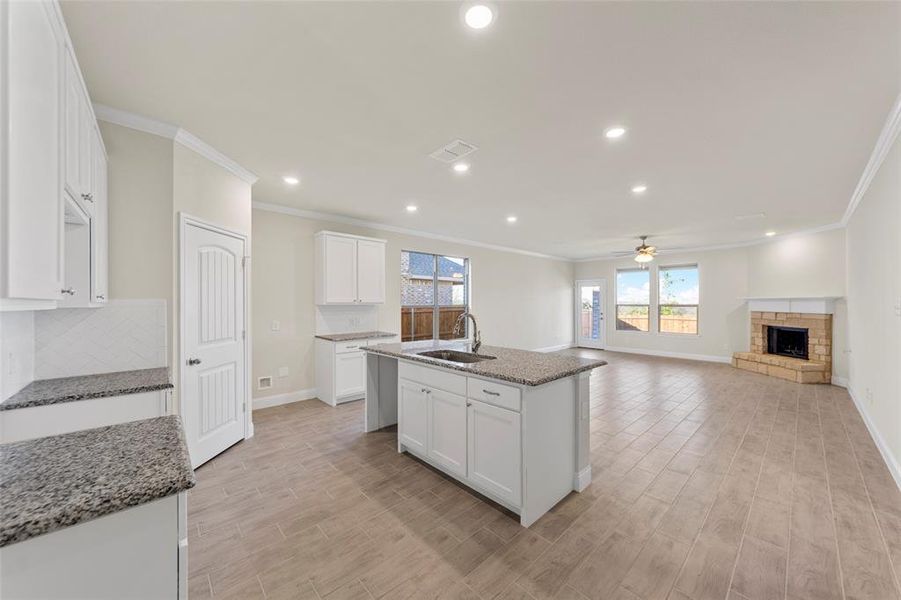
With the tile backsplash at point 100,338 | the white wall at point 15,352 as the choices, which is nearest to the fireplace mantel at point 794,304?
the tile backsplash at point 100,338

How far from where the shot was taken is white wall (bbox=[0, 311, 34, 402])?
1.84 metres

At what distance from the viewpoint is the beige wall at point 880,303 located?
273cm

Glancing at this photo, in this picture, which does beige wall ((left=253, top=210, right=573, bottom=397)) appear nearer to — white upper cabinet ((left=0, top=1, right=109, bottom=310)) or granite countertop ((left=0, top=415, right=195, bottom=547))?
white upper cabinet ((left=0, top=1, right=109, bottom=310))

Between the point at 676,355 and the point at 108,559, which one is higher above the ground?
the point at 108,559

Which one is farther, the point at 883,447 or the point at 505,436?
the point at 883,447

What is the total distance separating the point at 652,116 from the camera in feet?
8.02

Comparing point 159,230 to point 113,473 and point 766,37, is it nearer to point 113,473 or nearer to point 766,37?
point 113,473

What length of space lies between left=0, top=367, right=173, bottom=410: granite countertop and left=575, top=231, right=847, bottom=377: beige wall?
8.96 metres

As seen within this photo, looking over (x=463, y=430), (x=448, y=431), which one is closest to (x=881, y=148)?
(x=463, y=430)

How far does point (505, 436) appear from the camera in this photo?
2250 millimetres

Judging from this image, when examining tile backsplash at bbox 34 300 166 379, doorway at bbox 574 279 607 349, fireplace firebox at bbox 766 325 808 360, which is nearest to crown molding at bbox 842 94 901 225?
fireplace firebox at bbox 766 325 808 360

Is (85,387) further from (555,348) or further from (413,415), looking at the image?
(555,348)

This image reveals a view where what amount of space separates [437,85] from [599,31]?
0.91 meters

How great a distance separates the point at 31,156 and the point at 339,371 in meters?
3.79
